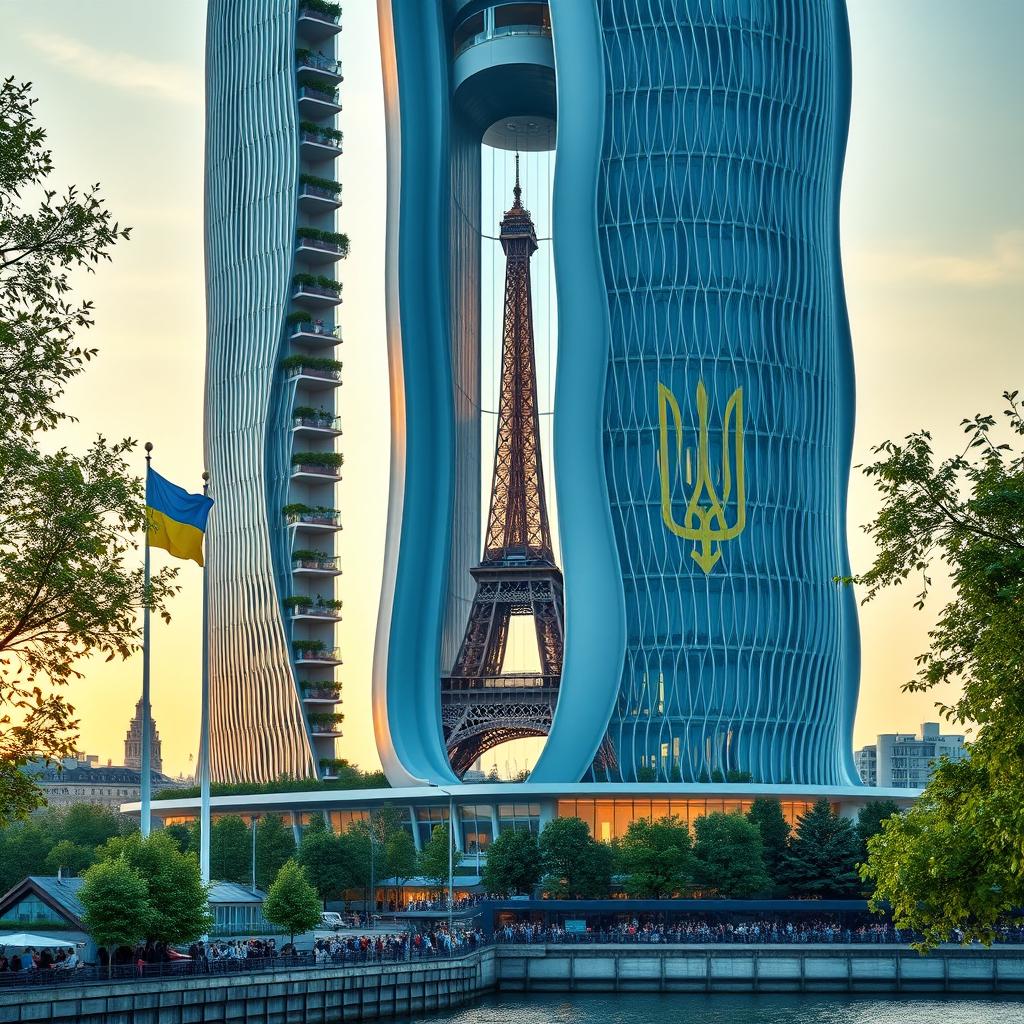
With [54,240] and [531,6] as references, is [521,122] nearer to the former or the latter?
[531,6]

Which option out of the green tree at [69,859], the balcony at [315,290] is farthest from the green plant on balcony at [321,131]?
the green tree at [69,859]

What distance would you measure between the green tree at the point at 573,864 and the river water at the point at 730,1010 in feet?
66.1

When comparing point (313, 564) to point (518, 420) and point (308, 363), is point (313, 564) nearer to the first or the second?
point (308, 363)

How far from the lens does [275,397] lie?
488 ft

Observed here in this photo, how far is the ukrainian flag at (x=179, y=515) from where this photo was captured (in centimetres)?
6438

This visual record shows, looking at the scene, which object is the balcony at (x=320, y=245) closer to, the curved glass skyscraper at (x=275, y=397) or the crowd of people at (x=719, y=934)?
the curved glass skyscraper at (x=275, y=397)

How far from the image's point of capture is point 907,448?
31281mm

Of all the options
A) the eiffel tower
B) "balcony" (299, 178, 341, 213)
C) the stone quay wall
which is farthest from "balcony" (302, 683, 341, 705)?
the stone quay wall

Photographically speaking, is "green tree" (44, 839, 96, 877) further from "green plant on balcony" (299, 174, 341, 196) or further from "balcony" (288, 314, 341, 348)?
"green plant on balcony" (299, 174, 341, 196)

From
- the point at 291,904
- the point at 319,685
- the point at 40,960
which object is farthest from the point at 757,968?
the point at 319,685

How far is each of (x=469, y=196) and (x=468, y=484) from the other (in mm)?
22594

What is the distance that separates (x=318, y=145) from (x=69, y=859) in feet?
190

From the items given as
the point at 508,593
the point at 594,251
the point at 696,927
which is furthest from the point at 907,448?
the point at 508,593

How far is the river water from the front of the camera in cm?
7356
